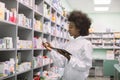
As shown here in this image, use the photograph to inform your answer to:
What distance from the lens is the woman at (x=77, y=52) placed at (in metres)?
2.33

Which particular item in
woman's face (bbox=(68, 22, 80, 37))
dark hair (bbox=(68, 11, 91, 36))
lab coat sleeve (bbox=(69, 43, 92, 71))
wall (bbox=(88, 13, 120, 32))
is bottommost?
lab coat sleeve (bbox=(69, 43, 92, 71))

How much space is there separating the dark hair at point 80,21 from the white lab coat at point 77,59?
10 centimetres

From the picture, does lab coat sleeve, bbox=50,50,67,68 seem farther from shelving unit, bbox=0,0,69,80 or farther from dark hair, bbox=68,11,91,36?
shelving unit, bbox=0,0,69,80

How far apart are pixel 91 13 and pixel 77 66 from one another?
1086 centimetres

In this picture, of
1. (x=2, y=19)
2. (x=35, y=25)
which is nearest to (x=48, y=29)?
(x=35, y=25)

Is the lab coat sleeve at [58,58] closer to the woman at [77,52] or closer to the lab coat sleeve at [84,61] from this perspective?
the woman at [77,52]

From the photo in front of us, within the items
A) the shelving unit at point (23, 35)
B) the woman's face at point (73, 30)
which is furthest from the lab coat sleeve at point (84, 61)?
the shelving unit at point (23, 35)

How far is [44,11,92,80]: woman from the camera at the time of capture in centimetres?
233

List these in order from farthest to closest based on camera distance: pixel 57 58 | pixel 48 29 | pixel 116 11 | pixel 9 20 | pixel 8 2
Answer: pixel 116 11 → pixel 48 29 → pixel 8 2 → pixel 9 20 → pixel 57 58

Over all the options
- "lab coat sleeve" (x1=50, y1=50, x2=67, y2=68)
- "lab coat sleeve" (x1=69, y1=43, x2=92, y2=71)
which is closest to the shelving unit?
"lab coat sleeve" (x1=50, y1=50, x2=67, y2=68)

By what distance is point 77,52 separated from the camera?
2.44 metres

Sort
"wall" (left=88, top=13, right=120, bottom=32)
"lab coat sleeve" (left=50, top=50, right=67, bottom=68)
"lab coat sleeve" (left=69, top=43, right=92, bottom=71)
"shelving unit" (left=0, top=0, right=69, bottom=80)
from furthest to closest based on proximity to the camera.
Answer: "wall" (left=88, top=13, right=120, bottom=32)
"shelving unit" (left=0, top=0, right=69, bottom=80)
"lab coat sleeve" (left=50, top=50, right=67, bottom=68)
"lab coat sleeve" (left=69, top=43, right=92, bottom=71)

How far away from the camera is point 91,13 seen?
12.9 metres

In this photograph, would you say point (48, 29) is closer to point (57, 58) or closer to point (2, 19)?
point (2, 19)
